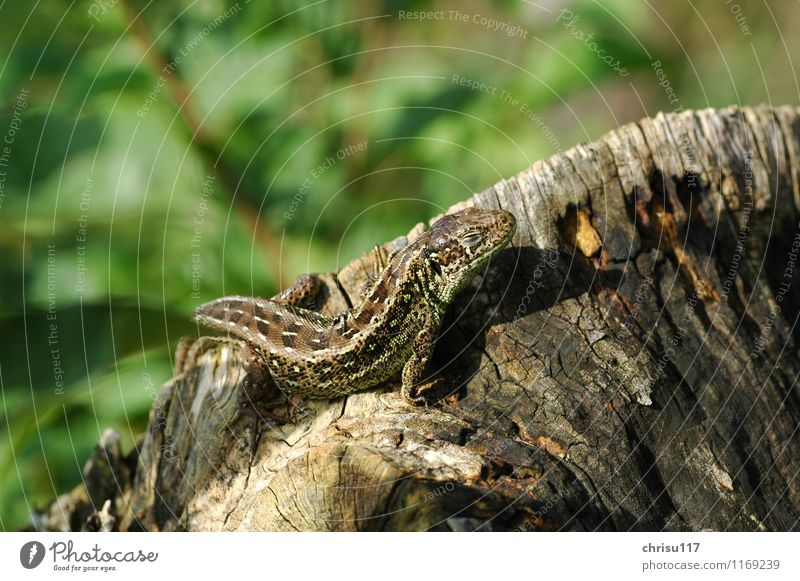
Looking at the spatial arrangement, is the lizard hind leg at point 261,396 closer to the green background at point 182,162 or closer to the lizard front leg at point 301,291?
the lizard front leg at point 301,291

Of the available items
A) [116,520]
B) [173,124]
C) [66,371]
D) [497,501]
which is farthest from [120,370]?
[497,501]

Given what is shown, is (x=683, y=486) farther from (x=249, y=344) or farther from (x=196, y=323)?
(x=196, y=323)

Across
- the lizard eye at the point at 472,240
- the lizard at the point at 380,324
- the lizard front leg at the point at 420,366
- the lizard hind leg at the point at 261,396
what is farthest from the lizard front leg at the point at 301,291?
the lizard eye at the point at 472,240

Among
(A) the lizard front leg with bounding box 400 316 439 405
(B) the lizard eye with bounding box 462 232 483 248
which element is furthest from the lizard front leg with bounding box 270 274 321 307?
(B) the lizard eye with bounding box 462 232 483 248

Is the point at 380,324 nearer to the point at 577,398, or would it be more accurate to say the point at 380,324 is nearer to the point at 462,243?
the point at 462,243

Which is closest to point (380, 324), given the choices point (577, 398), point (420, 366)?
point (420, 366)

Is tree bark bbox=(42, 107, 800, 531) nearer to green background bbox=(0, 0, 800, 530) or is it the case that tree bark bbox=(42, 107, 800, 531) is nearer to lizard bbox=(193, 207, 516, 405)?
lizard bbox=(193, 207, 516, 405)
